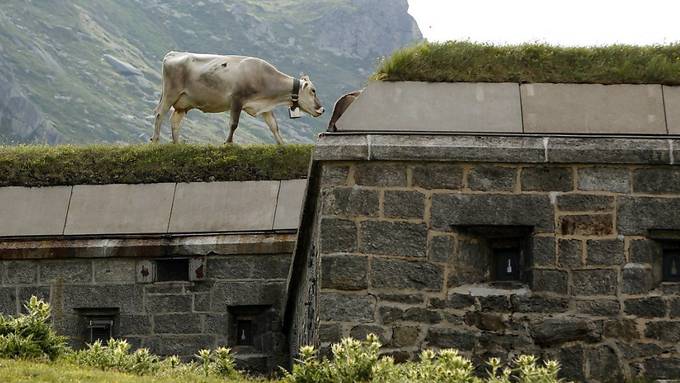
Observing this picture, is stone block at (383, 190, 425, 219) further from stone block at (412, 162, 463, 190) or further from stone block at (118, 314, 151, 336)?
stone block at (118, 314, 151, 336)

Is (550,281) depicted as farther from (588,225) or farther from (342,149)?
(342,149)

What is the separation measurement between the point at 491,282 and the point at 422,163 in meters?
1.04

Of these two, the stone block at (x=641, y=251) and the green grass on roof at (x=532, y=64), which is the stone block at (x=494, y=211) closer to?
the stone block at (x=641, y=251)

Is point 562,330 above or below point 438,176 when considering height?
below

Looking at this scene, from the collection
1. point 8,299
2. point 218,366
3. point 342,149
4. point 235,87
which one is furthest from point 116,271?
point 342,149

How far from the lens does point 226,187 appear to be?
17.8 meters

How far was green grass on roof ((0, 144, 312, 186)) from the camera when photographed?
1805cm

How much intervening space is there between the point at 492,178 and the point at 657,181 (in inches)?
48.4

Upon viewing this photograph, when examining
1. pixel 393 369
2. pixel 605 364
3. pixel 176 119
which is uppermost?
pixel 176 119

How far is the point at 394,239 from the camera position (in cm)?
1085

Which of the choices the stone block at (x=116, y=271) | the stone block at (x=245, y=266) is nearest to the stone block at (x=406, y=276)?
the stone block at (x=245, y=266)

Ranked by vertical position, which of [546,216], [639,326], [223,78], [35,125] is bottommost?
[639,326]

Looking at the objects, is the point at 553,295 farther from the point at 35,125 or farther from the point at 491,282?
the point at 35,125

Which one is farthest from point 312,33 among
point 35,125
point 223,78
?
point 223,78
